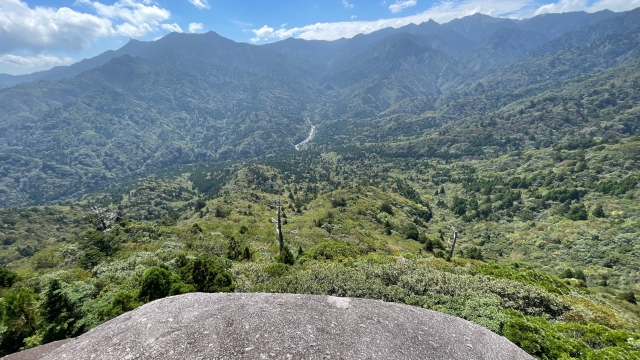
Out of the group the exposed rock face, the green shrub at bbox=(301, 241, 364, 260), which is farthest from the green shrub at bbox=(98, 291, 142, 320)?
the green shrub at bbox=(301, 241, 364, 260)

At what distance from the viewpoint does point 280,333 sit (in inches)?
432

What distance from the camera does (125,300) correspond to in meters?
19.9

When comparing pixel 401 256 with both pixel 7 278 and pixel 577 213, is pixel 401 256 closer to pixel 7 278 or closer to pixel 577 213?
pixel 7 278

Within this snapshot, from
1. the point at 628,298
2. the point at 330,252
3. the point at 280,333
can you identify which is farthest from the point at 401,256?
the point at 628,298

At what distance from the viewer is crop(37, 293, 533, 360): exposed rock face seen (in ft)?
33.3

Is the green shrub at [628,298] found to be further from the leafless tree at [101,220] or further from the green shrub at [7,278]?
the leafless tree at [101,220]

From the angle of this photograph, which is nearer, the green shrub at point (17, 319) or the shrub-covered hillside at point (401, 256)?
the green shrub at point (17, 319)

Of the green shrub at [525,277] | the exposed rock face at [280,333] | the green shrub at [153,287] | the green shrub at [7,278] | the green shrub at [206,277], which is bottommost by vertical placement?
the green shrub at [525,277]

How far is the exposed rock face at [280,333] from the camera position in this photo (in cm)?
1015

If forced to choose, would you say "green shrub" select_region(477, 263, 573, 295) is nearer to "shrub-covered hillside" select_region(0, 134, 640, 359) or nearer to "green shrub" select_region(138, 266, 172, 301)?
"shrub-covered hillside" select_region(0, 134, 640, 359)

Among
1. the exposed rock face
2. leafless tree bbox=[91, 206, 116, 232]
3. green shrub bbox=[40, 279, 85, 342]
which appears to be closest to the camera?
the exposed rock face

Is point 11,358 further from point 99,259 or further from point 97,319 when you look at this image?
point 99,259

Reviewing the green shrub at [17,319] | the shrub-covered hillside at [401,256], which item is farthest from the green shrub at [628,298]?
the green shrub at [17,319]

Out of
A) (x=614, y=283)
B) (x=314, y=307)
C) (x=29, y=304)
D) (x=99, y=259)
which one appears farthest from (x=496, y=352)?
(x=614, y=283)
